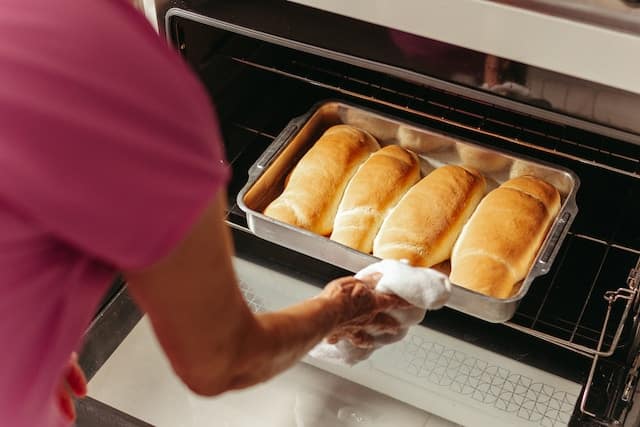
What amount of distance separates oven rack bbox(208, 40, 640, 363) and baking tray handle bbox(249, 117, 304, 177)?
70mm

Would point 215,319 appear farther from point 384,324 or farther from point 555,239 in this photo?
point 555,239

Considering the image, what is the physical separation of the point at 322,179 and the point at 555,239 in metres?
0.34

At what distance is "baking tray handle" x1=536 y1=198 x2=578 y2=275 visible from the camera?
111cm

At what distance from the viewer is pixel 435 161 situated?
1314mm

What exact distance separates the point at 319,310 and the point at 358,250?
393 millimetres

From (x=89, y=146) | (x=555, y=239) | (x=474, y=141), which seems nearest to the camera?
(x=89, y=146)

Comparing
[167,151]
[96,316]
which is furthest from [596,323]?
[167,151]

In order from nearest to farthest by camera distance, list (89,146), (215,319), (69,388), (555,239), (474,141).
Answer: (89,146) → (215,319) → (69,388) → (555,239) → (474,141)

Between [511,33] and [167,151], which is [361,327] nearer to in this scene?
[511,33]

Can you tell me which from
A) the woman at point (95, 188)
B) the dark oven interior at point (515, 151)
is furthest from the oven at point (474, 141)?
the woman at point (95, 188)

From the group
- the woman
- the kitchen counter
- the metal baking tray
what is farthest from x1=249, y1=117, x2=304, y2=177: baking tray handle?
the woman

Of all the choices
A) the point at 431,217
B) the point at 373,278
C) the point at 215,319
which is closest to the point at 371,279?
the point at 373,278

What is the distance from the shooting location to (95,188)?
47 cm

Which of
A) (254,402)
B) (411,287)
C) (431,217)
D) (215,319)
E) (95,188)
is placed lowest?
(254,402)
